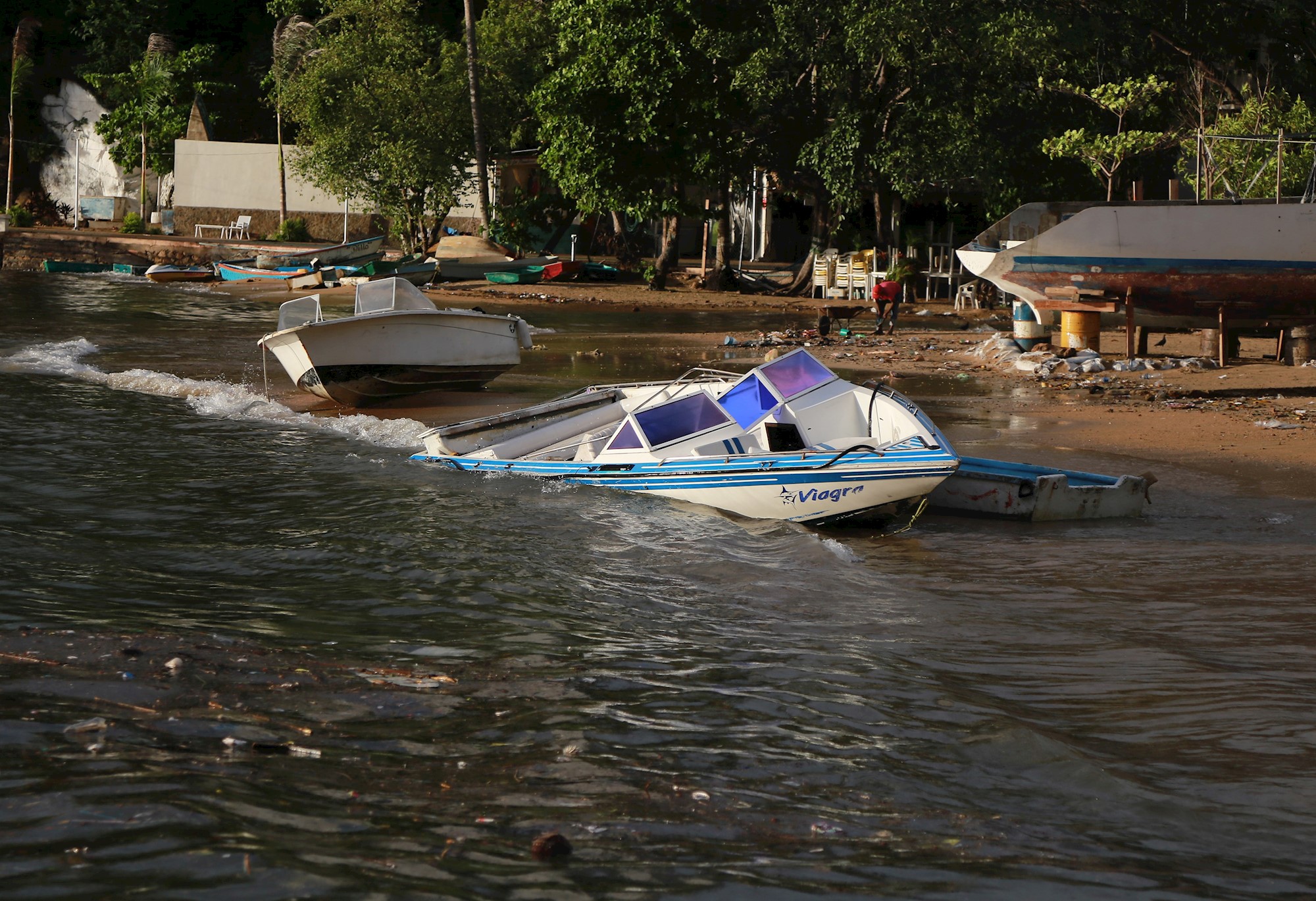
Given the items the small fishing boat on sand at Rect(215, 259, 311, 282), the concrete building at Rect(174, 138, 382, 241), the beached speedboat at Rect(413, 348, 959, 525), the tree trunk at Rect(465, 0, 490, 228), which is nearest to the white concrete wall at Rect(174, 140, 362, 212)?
the concrete building at Rect(174, 138, 382, 241)

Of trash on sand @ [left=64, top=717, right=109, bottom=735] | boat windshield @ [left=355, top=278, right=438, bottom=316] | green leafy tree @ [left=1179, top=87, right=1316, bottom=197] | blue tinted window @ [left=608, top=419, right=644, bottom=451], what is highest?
green leafy tree @ [left=1179, top=87, right=1316, bottom=197]

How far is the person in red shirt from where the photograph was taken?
25.0 meters

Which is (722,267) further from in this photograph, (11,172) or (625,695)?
(11,172)

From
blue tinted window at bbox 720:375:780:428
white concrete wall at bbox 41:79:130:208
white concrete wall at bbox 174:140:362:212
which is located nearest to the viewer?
blue tinted window at bbox 720:375:780:428

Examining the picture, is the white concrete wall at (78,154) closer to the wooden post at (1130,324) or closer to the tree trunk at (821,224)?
the tree trunk at (821,224)

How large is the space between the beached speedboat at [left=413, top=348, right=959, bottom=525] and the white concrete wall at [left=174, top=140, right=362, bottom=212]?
121 feet

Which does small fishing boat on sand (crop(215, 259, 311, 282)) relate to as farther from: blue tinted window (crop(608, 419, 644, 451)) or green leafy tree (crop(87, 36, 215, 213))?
blue tinted window (crop(608, 419, 644, 451))

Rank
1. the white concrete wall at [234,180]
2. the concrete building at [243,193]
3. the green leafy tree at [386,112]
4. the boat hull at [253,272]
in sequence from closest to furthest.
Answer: the boat hull at [253,272]
the green leafy tree at [386,112]
the concrete building at [243,193]
the white concrete wall at [234,180]

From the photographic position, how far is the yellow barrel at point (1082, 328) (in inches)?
821

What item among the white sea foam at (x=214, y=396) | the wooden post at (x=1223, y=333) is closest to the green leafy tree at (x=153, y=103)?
the white sea foam at (x=214, y=396)

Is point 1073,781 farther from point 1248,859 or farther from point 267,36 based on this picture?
point 267,36

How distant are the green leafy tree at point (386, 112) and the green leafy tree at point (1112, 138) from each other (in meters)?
18.8

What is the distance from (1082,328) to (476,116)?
23167mm

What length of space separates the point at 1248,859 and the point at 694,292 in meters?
30.9
